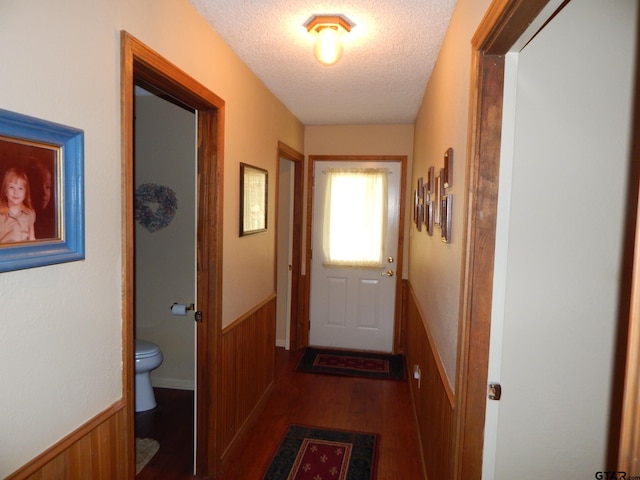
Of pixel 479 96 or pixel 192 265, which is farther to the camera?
pixel 192 265

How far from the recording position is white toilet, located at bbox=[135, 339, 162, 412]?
2.93 meters

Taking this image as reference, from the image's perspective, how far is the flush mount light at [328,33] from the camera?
1.95m

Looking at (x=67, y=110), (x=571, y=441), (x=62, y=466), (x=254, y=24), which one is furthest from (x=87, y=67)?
(x=571, y=441)

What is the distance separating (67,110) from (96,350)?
73 centimetres

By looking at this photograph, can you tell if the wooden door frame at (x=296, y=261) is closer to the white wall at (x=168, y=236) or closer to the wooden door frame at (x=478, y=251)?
the white wall at (x=168, y=236)

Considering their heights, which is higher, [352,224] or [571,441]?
[352,224]

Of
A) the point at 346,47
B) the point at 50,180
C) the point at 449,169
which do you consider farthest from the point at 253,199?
the point at 50,180

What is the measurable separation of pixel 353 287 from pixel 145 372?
2205 millimetres

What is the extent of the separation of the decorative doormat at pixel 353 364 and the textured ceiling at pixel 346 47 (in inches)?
93.9

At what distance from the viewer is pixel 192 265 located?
328cm

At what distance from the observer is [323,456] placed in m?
2.53

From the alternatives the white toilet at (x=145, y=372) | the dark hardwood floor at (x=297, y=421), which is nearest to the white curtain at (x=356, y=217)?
the dark hardwood floor at (x=297, y=421)

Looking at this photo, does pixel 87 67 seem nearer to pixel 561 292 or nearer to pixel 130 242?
pixel 130 242

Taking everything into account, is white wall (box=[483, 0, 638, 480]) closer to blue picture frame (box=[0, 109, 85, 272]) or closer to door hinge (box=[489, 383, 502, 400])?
door hinge (box=[489, 383, 502, 400])
